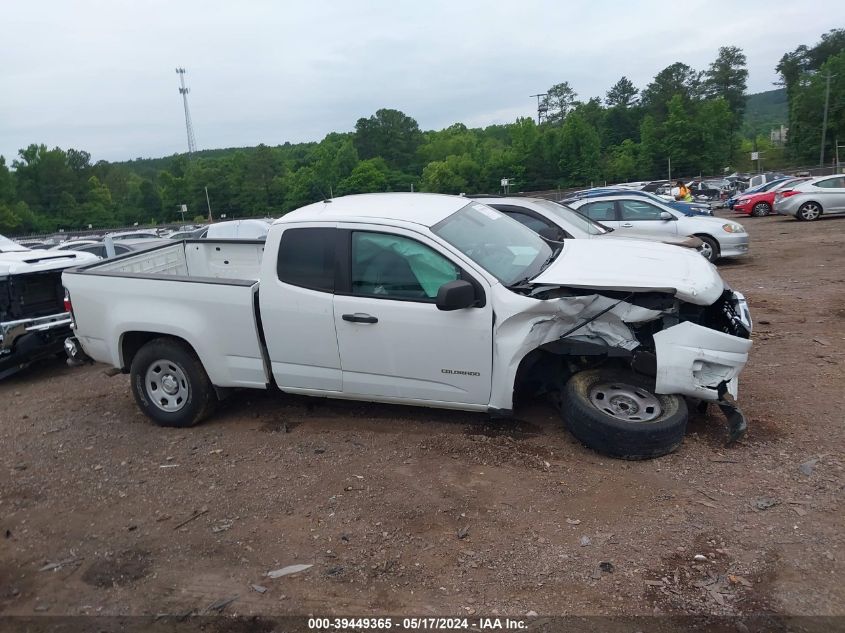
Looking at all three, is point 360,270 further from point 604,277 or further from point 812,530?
point 812,530

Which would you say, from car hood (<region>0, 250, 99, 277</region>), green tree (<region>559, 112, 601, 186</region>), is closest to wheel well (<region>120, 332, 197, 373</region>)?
car hood (<region>0, 250, 99, 277</region>)

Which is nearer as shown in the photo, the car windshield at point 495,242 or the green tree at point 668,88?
the car windshield at point 495,242

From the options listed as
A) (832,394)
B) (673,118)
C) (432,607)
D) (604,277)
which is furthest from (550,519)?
(673,118)

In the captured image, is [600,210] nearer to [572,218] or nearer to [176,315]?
[572,218]

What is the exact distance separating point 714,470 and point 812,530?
0.75 metres

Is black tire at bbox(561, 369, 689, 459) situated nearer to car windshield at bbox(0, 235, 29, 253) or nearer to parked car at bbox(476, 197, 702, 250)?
parked car at bbox(476, 197, 702, 250)

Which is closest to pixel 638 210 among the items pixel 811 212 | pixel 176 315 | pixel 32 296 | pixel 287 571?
pixel 176 315

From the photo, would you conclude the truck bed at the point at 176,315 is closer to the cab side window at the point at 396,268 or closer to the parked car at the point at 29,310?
the cab side window at the point at 396,268

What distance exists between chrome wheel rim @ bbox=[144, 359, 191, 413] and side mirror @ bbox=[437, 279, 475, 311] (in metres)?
2.52

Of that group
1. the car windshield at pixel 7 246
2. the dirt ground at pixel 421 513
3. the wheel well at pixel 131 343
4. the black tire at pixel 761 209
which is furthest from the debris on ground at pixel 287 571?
the black tire at pixel 761 209

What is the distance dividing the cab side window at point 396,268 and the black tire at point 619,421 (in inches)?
47.5

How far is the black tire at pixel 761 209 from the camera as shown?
25.2 m

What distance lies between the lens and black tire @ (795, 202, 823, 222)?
20.4 m

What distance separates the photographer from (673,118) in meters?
71.2
